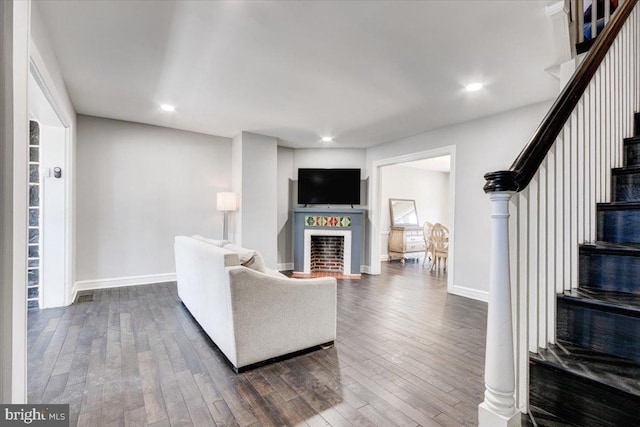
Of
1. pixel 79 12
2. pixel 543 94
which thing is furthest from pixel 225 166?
pixel 543 94

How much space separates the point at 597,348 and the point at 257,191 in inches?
182

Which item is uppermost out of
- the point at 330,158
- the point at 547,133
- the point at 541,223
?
the point at 330,158

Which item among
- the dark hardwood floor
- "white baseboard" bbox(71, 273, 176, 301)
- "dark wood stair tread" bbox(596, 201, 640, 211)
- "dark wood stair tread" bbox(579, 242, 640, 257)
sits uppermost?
"dark wood stair tread" bbox(596, 201, 640, 211)

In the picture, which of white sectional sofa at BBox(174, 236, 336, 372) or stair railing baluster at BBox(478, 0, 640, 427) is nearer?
stair railing baluster at BBox(478, 0, 640, 427)

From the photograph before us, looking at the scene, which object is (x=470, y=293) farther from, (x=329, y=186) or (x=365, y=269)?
(x=329, y=186)

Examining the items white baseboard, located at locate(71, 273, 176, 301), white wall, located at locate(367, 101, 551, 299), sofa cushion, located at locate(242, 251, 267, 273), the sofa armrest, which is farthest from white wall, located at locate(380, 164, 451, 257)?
sofa cushion, located at locate(242, 251, 267, 273)

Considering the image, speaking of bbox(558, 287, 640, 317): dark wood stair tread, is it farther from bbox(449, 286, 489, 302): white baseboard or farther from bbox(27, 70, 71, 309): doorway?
bbox(27, 70, 71, 309): doorway

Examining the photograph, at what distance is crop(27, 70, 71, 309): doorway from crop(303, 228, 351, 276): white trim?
346cm

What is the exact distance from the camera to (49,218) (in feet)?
11.4

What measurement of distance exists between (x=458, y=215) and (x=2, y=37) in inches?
182

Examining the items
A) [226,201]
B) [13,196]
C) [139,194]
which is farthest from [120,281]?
[13,196]

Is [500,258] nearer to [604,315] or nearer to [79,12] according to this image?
[604,315]

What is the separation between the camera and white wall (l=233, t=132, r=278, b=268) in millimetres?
5012

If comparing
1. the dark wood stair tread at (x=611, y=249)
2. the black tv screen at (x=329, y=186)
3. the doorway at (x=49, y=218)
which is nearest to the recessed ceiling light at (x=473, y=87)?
the dark wood stair tread at (x=611, y=249)
